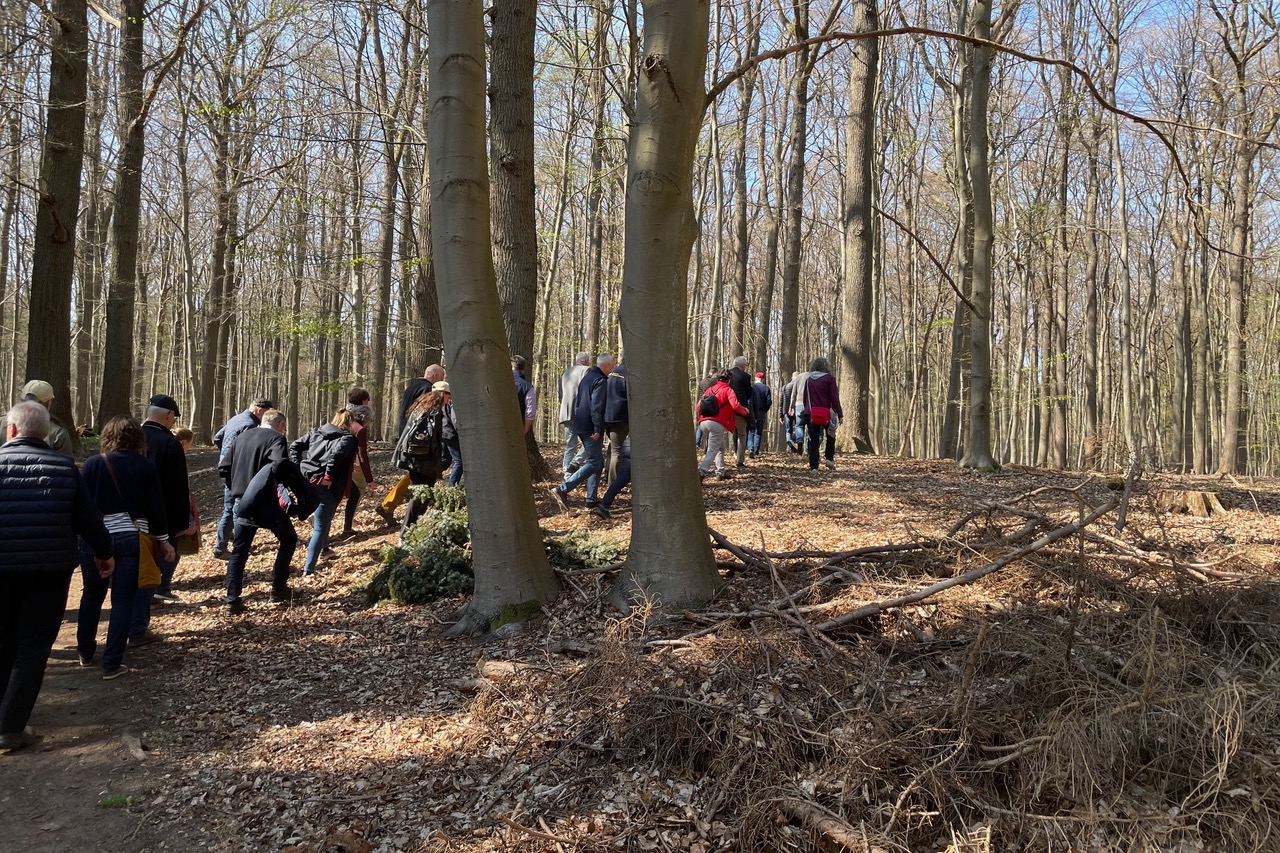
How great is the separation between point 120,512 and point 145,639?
1336 mm

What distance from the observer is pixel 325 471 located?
8422mm

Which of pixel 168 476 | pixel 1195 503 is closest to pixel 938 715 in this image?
pixel 168 476

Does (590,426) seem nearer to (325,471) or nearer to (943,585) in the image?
(325,471)

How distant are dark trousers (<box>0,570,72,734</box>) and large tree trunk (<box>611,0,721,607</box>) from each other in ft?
11.6

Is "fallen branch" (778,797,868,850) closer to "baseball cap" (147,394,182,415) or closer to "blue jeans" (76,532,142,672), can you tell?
"blue jeans" (76,532,142,672)

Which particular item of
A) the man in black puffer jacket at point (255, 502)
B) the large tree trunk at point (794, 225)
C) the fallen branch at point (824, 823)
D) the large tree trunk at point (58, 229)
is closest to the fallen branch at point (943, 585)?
the fallen branch at point (824, 823)

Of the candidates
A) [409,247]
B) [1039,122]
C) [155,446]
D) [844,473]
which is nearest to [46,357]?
[155,446]

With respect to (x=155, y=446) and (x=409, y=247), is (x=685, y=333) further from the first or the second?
(x=409, y=247)

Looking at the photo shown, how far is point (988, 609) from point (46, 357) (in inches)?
507

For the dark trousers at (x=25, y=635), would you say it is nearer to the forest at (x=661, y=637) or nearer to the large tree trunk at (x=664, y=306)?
the forest at (x=661, y=637)

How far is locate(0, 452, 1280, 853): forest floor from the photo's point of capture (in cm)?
344

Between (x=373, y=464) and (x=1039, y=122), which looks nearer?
(x=373, y=464)

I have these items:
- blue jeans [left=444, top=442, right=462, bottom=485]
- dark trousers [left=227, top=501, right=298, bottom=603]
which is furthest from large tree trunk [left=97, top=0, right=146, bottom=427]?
dark trousers [left=227, top=501, right=298, bottom=603]

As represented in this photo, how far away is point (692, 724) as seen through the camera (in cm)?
411
